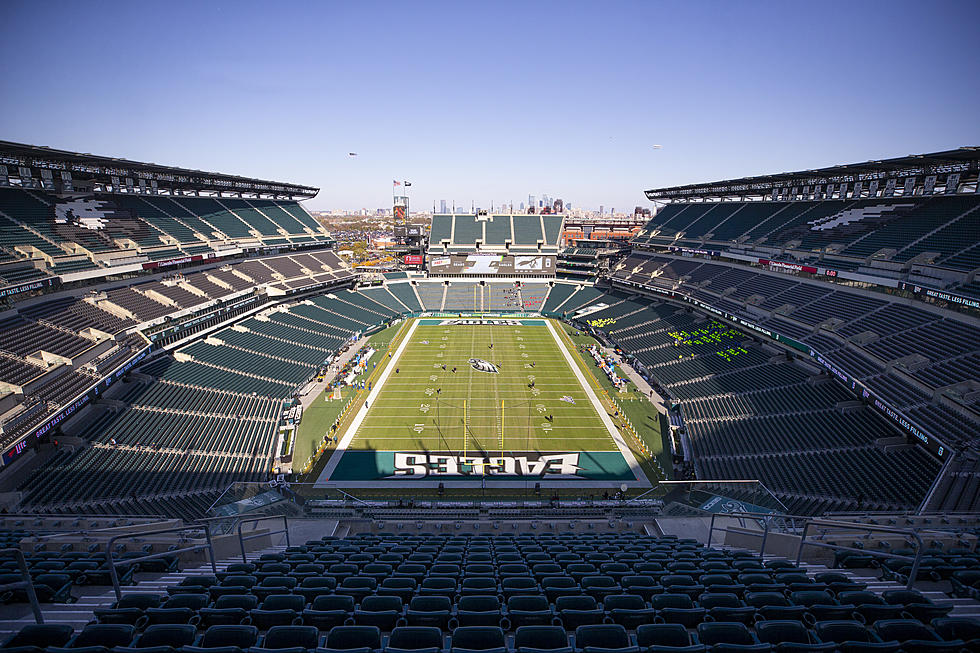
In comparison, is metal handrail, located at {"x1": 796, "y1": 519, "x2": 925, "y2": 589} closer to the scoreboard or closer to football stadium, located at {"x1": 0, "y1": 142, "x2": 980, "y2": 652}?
football stadium, located at {"x1": 0, "y1": 142, "x2": 980, "y2": 652}

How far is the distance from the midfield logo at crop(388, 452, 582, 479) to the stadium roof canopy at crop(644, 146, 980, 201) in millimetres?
30244

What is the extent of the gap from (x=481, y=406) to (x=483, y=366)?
802 cm

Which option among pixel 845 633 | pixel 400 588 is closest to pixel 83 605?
pixel 400 588

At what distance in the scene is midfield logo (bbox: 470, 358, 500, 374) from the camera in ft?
121

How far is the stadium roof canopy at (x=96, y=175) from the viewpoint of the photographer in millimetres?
26172

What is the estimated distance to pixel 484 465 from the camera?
23266mm

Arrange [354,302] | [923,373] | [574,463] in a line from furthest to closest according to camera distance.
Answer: [354,302], [574,463], [923,373]

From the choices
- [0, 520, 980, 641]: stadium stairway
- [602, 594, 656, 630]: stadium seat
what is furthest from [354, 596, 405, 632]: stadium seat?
[0, 520, 980, 641]: stadium stairway

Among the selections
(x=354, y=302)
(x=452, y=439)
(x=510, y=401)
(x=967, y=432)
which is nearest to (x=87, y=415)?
(x=452, y=439)

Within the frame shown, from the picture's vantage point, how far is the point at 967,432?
15875 millimetres

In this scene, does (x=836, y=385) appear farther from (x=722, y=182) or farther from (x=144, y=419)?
(x=144, y=419)

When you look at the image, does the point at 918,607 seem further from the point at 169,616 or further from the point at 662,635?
the point at 169,616

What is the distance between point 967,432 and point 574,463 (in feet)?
52.7

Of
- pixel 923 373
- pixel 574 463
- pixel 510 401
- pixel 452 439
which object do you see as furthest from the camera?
pixel 510 401
